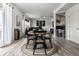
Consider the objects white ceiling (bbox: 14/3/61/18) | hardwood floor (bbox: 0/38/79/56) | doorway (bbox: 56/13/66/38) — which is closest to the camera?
hardwood floor (bbox: 0/38/79/56)

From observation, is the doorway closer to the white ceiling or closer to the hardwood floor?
the white ceiling

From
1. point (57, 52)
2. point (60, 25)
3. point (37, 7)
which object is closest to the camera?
point (57, 52)

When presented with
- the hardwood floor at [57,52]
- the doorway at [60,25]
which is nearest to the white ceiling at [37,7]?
the doorway at [60,25]

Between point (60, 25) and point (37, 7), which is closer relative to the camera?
point (37, 7)

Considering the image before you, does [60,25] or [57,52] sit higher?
[60,25]

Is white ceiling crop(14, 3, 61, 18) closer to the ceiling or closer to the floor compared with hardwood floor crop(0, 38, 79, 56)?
closer to the ceiling

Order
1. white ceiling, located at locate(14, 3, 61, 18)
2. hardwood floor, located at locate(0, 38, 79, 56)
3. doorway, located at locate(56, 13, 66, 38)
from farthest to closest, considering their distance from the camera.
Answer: doorway, located at locate(56, 13, 66, 38) < white ceiling, located at locate(14, 3, 61, 18) < hardwood floor, located at locate(0, 38, 79, 56)

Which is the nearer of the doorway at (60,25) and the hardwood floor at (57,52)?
the hardwood floor at (57,52)

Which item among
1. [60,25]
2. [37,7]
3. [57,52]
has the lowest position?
[57,52]

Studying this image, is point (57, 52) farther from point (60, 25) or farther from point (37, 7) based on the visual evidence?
point (60, 25)

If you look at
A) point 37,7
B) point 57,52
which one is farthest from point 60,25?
point 57,52

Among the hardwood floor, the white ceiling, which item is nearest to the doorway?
the white ceiling

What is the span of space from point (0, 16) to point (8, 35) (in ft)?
3.85

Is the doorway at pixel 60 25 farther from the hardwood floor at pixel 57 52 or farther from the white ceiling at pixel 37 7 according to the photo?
the hardwood floor at pixel 57 52
